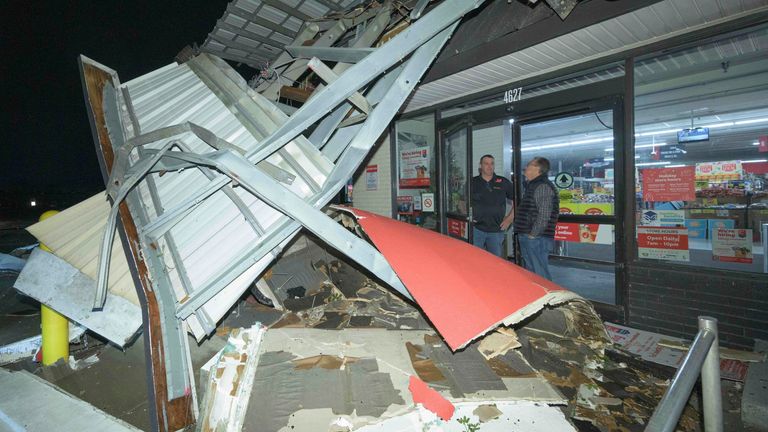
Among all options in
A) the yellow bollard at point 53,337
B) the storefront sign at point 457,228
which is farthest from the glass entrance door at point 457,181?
the yellow bollard at point 53,337

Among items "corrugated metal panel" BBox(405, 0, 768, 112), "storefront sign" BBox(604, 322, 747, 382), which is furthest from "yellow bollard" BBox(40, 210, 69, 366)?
"storefront sign" BBox(604, 322, 747, 382)

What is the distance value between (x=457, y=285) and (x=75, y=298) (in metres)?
3.08

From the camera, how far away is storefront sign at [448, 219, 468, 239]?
20.0 feet

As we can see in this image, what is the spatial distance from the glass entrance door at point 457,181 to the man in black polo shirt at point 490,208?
0.60 ft

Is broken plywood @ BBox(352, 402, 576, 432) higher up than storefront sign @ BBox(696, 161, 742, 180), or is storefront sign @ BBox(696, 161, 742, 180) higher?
storefront sign @ BBox(696, 161, 742, 180)

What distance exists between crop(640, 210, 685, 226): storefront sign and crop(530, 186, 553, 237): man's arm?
1100 millimetres

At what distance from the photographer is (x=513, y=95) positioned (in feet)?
16.7

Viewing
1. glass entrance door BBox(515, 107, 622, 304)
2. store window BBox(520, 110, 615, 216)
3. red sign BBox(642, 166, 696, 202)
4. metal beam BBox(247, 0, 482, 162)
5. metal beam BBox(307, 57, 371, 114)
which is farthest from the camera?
store window BBox(520, 110, 615, 216)

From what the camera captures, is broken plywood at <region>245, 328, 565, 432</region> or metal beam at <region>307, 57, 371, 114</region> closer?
broken plywood at <region>245, 328, 565, 432</region>

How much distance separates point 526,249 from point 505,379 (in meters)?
2.96

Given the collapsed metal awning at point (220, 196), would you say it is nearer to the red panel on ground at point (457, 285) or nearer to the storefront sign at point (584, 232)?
the red panel on ground at point (457, 285)

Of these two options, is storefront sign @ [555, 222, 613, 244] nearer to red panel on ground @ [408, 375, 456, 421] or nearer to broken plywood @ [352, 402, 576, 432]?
broken plywood @ [352, 402, 576, 432]

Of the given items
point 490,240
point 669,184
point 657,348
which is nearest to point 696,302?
point 657,348

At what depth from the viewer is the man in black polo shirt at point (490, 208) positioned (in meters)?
5.66
